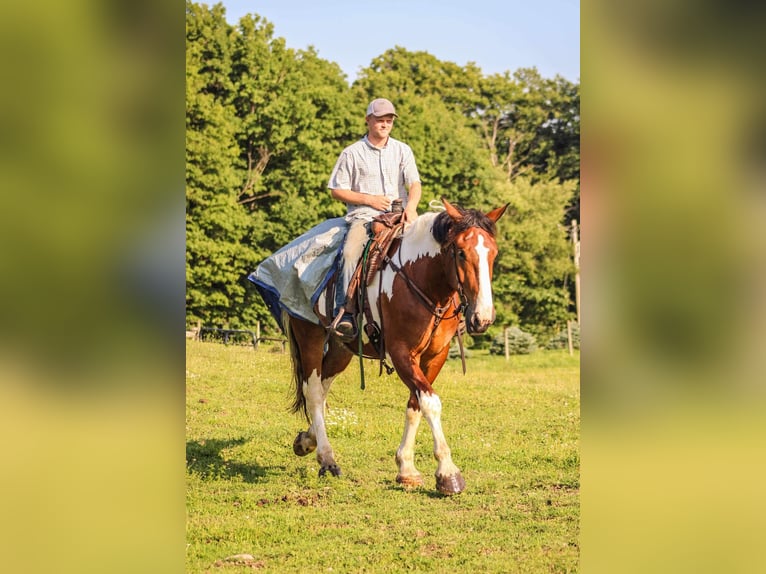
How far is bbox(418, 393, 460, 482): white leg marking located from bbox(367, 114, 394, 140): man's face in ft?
9.84

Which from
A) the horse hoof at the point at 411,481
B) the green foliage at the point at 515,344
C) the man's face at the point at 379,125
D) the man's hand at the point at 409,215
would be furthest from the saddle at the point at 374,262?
the green foliage at the point at 515,344

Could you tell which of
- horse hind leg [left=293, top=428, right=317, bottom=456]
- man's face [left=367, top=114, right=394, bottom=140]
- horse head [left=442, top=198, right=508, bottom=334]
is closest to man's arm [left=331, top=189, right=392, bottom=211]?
man's face [left=367, top=114, right=394, bottom=140]

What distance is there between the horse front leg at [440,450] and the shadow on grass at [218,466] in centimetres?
239

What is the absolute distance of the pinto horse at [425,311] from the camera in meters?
7.65

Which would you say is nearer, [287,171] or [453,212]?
[453,212]

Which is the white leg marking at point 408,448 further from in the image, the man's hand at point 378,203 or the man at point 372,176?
the man's hand at point 378,203

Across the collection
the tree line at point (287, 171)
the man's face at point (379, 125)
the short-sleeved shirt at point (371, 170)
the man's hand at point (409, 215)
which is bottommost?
the man's hand at point (409, 215)

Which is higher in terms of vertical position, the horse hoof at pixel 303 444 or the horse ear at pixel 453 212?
the horse ear at pixel 453 212

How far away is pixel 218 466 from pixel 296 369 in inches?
53.6

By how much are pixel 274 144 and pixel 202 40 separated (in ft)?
18.9

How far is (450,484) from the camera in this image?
812 centimetres

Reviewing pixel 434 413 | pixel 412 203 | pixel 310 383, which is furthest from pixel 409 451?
pixel 412 203

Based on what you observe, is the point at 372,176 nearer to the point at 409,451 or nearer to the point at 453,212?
the point at 453,212
